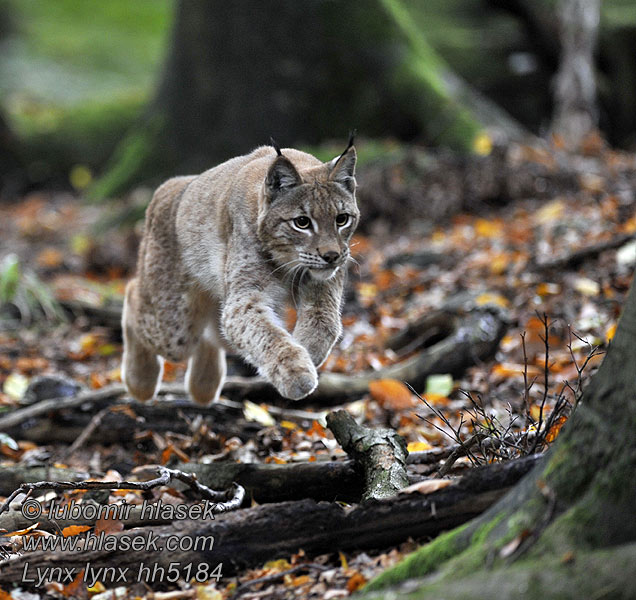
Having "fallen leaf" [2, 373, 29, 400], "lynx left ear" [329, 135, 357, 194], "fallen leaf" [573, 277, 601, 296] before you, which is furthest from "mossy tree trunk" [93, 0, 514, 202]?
"lynx left ear" [329, 135, 357, 194]

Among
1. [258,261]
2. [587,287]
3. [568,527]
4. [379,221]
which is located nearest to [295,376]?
[258,261]

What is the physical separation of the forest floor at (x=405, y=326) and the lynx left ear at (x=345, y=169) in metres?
1.41

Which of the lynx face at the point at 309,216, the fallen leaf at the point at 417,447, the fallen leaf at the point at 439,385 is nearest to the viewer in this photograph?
the lynx face at the point at 309,216

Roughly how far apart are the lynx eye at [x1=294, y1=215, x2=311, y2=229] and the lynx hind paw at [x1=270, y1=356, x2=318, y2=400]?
0.81 meters

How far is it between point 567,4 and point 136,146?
7.63 meters

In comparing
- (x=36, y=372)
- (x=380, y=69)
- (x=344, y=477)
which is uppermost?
(x=380, y=69)

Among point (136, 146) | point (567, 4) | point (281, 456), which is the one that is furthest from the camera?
point (136, 146)

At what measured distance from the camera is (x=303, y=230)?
4.73 metres

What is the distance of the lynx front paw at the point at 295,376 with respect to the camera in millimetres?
4289

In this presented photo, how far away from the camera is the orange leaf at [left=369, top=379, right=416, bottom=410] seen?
6.27m

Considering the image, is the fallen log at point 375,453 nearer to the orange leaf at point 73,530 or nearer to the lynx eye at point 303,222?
the lynx eye at point 303,222

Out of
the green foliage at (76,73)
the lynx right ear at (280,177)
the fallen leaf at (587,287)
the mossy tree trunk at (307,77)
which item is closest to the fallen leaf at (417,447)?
the lynx right ear at (280,177)

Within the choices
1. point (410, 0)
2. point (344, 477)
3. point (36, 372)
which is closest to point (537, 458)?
point (344, 477)

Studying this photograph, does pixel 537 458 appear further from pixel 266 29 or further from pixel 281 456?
pixel 266 29
